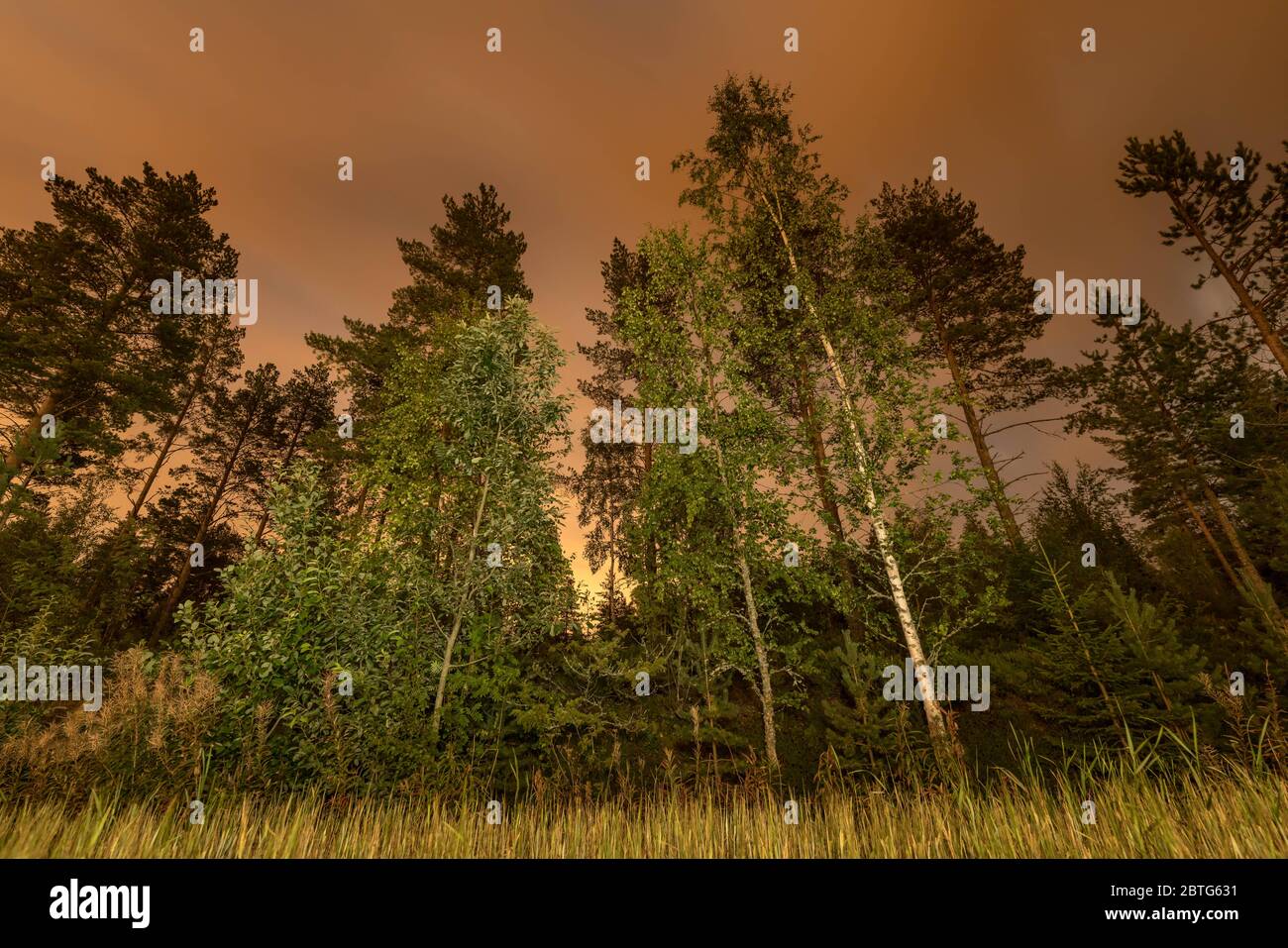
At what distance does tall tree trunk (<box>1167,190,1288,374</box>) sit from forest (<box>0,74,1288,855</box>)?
0.35 feet

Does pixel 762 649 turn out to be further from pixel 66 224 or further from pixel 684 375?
pixel 66 224

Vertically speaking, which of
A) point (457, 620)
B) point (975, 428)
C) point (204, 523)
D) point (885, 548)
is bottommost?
point (457, 620)

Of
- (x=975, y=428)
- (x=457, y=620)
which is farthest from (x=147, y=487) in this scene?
(x=975, y=428)

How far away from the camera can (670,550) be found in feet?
38.6

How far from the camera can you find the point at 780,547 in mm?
11328

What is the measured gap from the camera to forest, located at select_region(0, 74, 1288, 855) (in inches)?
249

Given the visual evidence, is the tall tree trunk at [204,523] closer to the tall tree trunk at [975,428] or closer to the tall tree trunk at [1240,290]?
the tall tree trunk at [975,428]

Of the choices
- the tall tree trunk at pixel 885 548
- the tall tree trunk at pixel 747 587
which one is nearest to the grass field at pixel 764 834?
the tall tree trunk at pixel 885 548

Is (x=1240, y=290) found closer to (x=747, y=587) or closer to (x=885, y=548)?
(x=885, y=548)

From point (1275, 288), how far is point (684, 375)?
20.4 metres

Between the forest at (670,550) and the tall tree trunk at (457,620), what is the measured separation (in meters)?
0.09

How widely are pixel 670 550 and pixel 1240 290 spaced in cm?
2229

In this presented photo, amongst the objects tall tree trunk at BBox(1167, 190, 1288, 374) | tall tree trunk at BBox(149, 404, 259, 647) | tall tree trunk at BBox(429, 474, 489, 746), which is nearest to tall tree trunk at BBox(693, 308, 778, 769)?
tall tree trunk at BBox(429, 474, 489, 746)

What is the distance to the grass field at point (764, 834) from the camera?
294 cm
